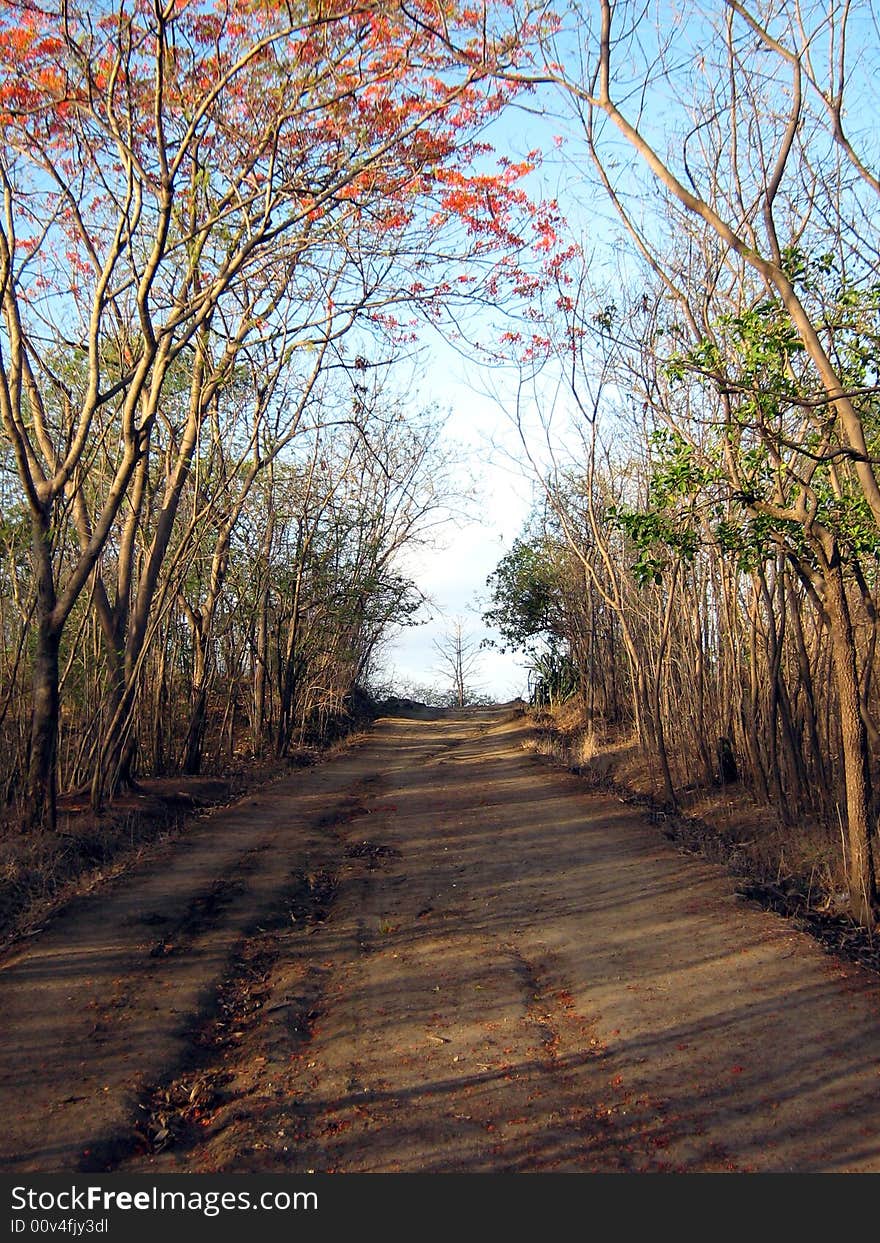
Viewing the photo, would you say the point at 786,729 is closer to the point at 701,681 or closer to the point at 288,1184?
the point at 701,681

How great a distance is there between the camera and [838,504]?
6754 mm

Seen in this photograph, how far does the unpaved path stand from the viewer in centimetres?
375

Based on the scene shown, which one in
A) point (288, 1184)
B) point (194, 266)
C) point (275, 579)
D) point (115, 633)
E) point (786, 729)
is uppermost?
point (194, 266)

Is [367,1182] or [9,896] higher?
[9,896]

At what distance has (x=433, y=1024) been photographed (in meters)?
4.98

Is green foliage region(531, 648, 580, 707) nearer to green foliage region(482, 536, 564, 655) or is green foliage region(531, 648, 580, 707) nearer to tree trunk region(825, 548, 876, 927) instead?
green foliage region(482, 536, 564, 655)

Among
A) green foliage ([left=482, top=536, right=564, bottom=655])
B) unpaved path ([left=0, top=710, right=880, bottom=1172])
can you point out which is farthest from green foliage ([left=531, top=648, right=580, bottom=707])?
unpaved path ([left=0, top=710, right=880, bottom=1172])

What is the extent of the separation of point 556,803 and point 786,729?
368cm

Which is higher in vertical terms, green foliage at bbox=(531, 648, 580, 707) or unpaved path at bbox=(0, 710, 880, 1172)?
green foliage at bbox=(531, 648, 580, 707)

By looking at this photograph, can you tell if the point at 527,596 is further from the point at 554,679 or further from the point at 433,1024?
the point at 433,1024

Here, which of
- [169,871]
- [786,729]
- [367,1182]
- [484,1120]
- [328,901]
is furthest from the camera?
[786,729]

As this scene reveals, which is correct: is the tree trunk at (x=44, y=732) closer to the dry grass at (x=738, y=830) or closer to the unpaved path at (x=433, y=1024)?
the unpaved path at (x=433, y=1024)

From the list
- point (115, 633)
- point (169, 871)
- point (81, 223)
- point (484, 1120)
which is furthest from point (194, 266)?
point (484, 1120)

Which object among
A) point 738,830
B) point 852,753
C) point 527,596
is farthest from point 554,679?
point 852,753
